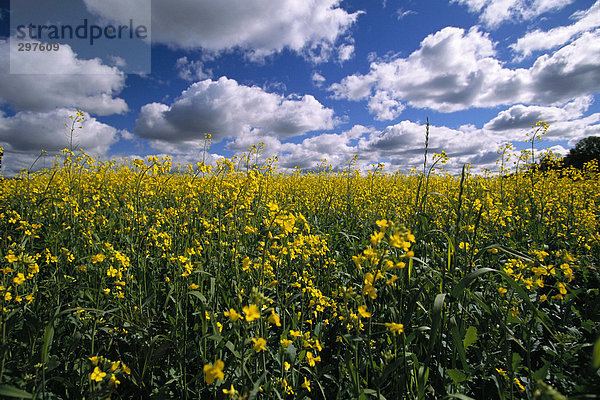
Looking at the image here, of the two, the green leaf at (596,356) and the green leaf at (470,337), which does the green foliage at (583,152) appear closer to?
the green leaf at (470,337)

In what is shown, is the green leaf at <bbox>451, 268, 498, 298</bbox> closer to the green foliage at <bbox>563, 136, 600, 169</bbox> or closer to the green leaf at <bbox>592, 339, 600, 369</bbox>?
the green leaf at <bbox>592, 339, 600, 369</bbox>

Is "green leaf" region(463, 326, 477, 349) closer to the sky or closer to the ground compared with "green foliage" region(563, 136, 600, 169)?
closer to the ground

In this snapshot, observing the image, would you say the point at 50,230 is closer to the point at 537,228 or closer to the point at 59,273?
the point at 59,273

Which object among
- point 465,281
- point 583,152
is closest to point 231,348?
point 465,281

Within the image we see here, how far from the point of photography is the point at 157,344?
218 centimetres

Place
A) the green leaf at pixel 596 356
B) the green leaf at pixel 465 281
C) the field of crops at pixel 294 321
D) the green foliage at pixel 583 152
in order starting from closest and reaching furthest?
the green leaf at pixel 596 356 → the green leaf at pixel 465 281 → the field of crops at pixel 294 321 → the green foliage at pixel 583 152

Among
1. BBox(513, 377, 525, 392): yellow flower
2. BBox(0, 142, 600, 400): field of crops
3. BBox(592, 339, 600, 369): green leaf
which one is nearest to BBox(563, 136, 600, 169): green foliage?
BBox(0, 142, 600, 400): field of crops

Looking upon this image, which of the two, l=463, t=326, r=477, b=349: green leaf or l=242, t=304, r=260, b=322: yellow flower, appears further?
l=463, t=326, r=477, b=349: green leaf

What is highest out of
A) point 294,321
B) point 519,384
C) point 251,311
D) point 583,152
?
point 583,152

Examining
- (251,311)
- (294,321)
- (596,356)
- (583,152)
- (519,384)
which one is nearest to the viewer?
(596,356)

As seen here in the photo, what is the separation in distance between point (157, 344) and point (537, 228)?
5.85 metres

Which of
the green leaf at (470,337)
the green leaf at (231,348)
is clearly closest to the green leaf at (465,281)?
the green leaf at (470,337)

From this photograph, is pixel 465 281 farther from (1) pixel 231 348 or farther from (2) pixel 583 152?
(2) pixel 583 152

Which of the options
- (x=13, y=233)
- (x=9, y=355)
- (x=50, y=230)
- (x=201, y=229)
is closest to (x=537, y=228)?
(x=201, y=229)
